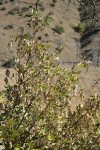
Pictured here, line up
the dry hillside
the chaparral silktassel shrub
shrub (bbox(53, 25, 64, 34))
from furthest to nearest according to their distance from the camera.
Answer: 1. shrub (bbox(53, 25, 64, 34))
2. the dry hillside
3. the chaparral silktassel shrub

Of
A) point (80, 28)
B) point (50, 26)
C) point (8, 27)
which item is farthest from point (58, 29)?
point (8, 27)

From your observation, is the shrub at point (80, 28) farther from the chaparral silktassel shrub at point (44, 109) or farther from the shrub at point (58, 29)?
the chaparral silktassel shrub at point (44, 109)

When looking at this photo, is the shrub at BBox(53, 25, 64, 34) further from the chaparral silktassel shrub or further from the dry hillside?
the chaparral silktassel shrub

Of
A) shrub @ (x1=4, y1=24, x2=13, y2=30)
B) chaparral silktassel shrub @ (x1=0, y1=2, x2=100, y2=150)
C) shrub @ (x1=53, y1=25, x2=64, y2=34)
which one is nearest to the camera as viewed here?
chaparral silktassel shrub @ (x1=0, y1=2, x2=100, y2=150)

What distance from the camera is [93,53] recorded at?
198ft

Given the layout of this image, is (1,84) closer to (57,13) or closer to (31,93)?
(31,93)

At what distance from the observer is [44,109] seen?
6.30 m

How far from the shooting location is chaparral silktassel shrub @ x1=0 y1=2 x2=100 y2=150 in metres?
6.26

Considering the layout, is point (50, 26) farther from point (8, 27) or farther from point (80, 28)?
point (8, 27)

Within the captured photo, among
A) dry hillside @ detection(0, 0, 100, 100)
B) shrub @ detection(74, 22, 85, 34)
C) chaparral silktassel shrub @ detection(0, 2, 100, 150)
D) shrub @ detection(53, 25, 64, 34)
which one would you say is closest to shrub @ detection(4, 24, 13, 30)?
dry hillside @ detection(0, 0, 100, 100)

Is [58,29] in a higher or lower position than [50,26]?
lower

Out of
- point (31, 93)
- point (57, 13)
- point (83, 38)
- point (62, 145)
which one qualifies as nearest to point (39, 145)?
point (62, 145)

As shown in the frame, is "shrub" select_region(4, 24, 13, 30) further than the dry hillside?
Yes

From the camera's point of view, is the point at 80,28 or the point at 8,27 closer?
the point at 8,27
